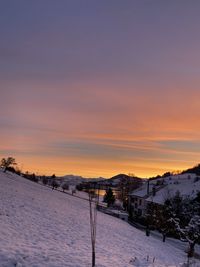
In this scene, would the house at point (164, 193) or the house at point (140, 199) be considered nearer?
the house at point (164, 193)

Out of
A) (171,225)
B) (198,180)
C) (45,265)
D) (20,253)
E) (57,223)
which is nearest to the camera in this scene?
(45,265)

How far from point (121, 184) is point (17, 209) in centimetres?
9367

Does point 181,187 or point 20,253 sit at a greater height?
point 181,187

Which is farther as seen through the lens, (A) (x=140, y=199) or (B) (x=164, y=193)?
(A) (x=140, y=199)

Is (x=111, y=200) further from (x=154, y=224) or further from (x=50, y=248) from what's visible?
(x=50, y=248)

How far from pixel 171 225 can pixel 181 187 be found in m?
24.9

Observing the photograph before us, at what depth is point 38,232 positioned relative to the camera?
77.6 feet

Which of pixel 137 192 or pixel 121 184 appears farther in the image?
pixel 121 184

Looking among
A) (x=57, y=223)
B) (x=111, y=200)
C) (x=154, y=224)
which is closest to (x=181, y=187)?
(x=154, y=224)

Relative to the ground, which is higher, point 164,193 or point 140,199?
point 164,193

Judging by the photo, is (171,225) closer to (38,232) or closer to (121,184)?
(38,232)

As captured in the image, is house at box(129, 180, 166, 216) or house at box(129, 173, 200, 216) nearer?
house at box(129, 173, 200, 216)

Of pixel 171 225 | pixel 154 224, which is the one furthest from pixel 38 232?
pixel 154 224

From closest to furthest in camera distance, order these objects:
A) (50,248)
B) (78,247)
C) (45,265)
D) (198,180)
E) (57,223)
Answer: (45,265), (50,248), (78,247), (57,223), (198,180)
